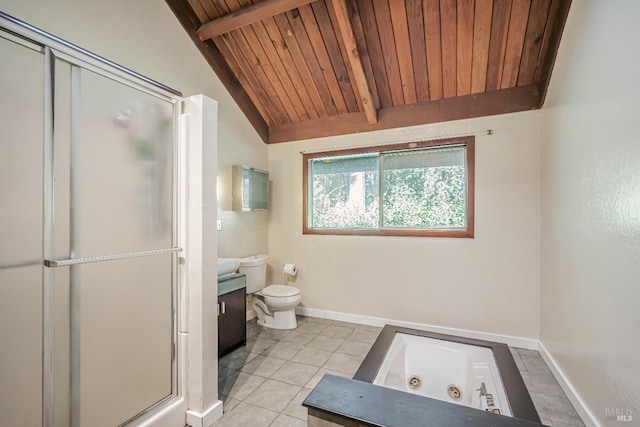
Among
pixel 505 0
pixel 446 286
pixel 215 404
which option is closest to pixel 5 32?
pixel 215 404

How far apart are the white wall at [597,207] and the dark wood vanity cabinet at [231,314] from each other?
2.52m

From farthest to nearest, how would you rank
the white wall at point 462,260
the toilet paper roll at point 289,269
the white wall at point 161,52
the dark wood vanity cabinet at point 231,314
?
the toilet paper roll at point 289,269
the white wall at point 462,260
the dark wood vanity cabinet at point 231,314
the white wall at point 161,52

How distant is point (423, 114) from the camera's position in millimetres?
3021

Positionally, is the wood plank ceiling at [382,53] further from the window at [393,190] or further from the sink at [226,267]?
the sink at [226,267]

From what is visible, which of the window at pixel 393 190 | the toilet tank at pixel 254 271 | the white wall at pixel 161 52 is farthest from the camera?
the toilet tank at pixel 254 271

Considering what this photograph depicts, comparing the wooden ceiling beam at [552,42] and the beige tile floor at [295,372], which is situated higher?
the wooden ceiling beam at [552,42]

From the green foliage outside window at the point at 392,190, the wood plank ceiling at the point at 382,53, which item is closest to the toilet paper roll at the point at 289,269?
the green foliage outside window at the point at 392,190

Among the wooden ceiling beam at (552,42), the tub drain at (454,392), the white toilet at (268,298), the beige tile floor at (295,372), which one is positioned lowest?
the tub drain at (454,392)

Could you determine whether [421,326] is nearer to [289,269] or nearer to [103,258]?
[289,269]

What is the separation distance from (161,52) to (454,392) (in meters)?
3.58

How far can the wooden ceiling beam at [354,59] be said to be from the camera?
2264mm

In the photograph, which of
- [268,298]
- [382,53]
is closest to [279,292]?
[268,298]

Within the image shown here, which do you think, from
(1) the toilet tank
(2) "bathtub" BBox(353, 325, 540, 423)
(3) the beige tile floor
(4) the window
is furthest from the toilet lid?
(2) "bathtub" BBox(353, 325, 540, 423)

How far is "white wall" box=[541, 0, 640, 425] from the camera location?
1.31 m
